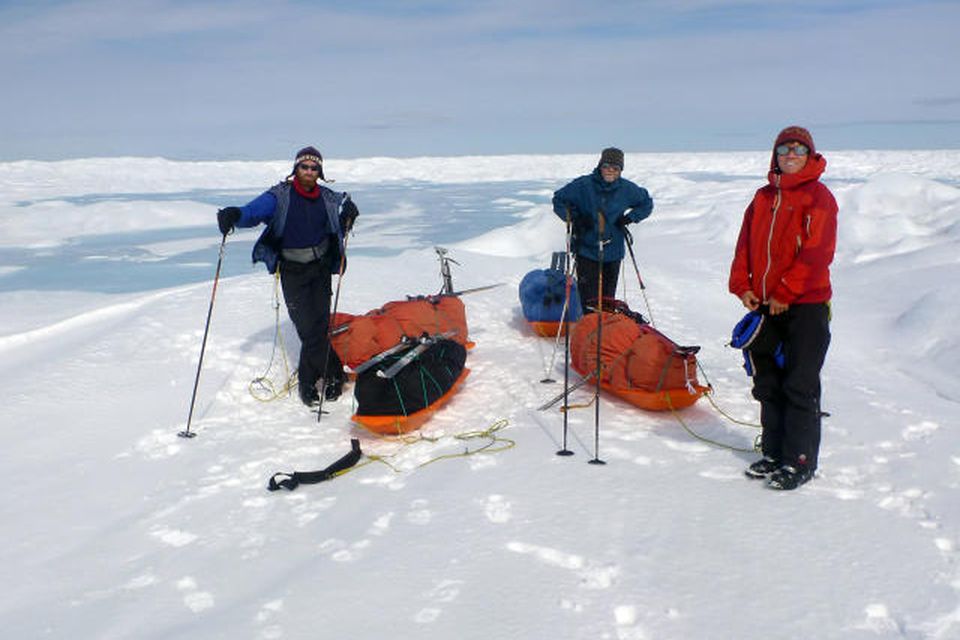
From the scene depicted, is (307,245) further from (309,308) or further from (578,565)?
(578,565)

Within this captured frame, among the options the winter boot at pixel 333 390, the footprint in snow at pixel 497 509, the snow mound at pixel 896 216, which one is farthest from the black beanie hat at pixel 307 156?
the snow mound at pixel 896 216

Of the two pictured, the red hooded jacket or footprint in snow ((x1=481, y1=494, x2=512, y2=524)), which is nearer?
the red hooded jacket

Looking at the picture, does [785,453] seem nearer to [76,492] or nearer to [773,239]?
[773,239]

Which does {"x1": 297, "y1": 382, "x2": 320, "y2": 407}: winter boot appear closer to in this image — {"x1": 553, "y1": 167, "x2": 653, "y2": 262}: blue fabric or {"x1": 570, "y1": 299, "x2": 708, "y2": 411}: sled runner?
{"x1": 570, "y1": 299, "x2": 708, "y2": 411}: sled runner

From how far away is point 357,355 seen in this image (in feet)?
18.0

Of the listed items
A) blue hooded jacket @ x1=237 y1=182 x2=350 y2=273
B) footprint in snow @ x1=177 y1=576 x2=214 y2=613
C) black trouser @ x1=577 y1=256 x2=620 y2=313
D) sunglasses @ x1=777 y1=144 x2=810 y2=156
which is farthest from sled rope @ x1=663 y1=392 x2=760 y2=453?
footprint in snow @ x1=177 y1=576 x2=214 y2=613

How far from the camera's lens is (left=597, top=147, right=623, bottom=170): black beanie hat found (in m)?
5.69

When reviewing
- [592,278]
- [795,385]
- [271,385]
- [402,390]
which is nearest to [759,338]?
[795,385]

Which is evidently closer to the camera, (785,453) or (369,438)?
Result: (785,453)

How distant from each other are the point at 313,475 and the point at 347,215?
7.05 feet

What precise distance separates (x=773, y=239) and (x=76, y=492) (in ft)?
14.0

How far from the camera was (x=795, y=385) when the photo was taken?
3.46 metres

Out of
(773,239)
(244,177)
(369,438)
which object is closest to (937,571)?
(773,239)

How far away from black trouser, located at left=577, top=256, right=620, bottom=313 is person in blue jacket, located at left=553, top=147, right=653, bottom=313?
5 centimetres
